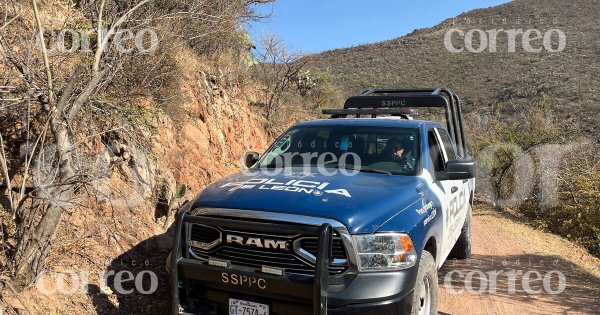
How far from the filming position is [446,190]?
4906 mm

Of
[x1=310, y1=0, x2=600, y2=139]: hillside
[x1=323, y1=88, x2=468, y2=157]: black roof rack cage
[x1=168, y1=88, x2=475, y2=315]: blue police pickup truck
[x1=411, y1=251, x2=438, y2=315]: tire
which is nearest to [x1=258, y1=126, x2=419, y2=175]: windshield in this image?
[x1=168, y1=88, x2=475, y2=315]: blue police pickup truck

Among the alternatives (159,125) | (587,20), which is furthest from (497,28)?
(159,125)

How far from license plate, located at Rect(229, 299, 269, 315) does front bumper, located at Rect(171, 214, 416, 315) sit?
0.11 ft

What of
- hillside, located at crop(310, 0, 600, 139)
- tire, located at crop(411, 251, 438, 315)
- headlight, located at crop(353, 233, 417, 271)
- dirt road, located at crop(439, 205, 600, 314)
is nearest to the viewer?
headlight, located at crop(353, 233, 417, 271)

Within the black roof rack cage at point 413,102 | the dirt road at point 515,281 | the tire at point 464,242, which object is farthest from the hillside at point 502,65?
the tire at point 464,242

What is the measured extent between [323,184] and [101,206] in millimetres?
2932

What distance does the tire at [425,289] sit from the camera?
3535 mm

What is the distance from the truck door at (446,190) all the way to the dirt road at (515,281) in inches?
32.3

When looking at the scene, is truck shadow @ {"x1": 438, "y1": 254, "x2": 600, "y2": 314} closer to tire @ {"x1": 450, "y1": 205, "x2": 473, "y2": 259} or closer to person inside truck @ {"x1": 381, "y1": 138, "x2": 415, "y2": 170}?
tire @ {"x1": 450, "y1": 205, "x2": 473, "y2": 259}

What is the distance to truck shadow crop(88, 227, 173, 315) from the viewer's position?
446 cm

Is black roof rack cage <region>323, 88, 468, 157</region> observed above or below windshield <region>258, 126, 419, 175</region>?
above

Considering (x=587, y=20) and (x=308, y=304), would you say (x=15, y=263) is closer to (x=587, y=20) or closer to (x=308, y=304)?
(x=308, y=304)

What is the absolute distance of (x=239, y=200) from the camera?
3.50m

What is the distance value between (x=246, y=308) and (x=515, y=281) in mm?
4579
